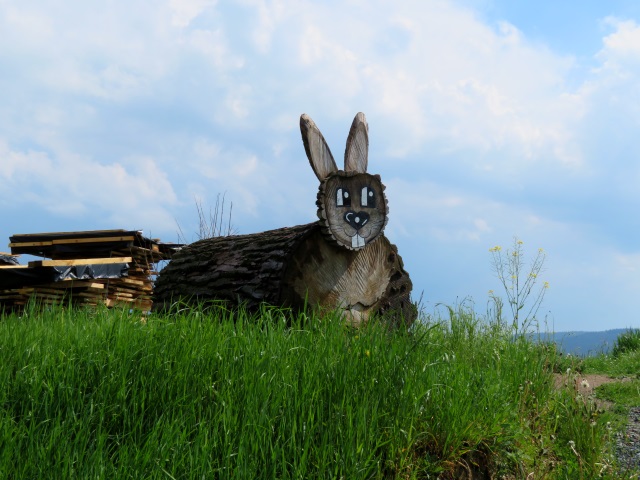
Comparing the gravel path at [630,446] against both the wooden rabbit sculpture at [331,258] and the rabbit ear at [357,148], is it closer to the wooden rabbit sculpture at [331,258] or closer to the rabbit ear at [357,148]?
the wooden rabbit sculpture at [331,258]

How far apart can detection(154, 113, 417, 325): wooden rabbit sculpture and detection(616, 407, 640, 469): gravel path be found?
222cm

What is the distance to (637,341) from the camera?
37.7 ft

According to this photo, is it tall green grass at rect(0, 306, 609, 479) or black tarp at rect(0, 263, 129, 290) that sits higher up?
black tarp at rect(0, 263, 129, 290)

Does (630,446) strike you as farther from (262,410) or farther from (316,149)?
(316,149)

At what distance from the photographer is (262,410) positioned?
3.45m

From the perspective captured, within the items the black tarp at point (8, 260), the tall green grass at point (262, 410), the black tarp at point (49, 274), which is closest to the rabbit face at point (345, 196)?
the tall green grass at point (262, 410)

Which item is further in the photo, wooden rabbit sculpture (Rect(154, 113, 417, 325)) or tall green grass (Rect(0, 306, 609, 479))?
wooden rabbit sculpture (Rect(154, 113, 417, 325))

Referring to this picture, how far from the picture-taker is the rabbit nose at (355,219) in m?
6.41

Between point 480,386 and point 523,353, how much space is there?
1340 millimetres

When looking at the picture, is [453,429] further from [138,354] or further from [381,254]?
[381,254]

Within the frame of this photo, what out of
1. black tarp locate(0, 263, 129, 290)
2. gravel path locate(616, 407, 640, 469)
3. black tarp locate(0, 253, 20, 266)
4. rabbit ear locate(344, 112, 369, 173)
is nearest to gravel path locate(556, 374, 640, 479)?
gravel path locate(616, 407, 640, 469)

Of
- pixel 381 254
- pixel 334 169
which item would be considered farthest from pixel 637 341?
pixel 334 169

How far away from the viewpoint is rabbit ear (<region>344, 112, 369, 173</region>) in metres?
6.64

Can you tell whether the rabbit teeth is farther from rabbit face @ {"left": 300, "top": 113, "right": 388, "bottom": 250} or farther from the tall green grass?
the tall green grass
